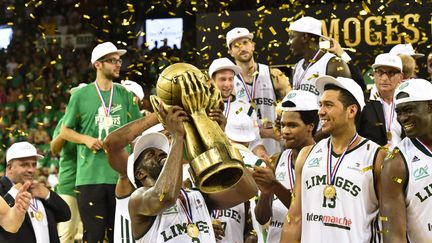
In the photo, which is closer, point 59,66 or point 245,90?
point 245,90

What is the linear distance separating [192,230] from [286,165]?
1.87 m

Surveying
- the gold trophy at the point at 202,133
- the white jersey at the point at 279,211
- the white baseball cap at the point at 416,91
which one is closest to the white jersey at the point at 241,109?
the white jersey at the point at 279,211

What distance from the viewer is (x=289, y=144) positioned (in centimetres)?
722

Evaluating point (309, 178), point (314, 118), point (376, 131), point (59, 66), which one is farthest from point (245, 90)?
point (59, 66)

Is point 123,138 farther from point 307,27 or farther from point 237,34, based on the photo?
point 237,34

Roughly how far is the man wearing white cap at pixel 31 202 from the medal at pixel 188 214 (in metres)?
2.81

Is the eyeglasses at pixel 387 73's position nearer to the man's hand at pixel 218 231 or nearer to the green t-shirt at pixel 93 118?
the green t-shirt at pixel 93 118

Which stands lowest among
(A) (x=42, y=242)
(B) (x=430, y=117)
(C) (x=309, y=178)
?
(A) (x=42, y=242)

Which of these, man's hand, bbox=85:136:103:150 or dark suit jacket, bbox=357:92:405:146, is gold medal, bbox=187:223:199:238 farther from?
man's hand, bbox=85:136:103:150

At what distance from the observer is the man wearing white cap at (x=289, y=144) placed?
7223mm

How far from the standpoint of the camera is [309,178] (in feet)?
21.1

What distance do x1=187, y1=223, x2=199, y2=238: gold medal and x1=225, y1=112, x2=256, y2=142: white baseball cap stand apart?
8.42ft

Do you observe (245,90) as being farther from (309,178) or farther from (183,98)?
(183,98)

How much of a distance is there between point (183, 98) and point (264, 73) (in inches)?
218
